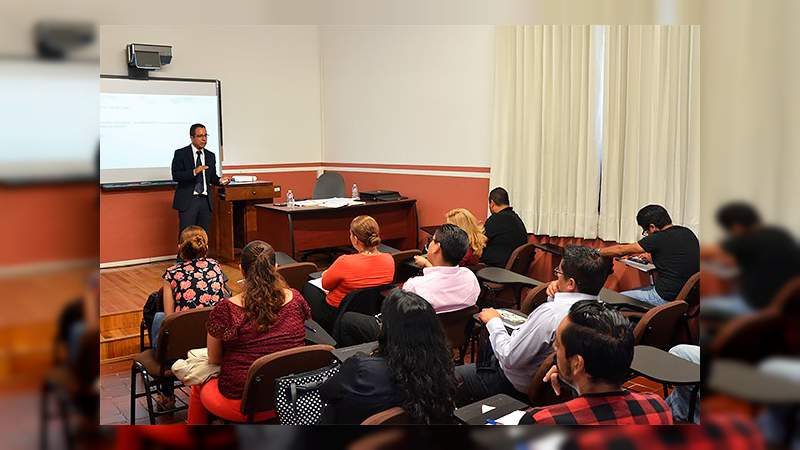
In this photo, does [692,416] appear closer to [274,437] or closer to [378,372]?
[378,372]

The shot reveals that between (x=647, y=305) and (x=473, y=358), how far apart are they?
1.11 m

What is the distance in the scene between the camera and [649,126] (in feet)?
17.0

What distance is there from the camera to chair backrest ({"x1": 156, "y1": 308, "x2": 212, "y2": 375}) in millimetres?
3205

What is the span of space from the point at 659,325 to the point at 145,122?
590 centimetres

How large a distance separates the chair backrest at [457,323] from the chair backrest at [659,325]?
82cm

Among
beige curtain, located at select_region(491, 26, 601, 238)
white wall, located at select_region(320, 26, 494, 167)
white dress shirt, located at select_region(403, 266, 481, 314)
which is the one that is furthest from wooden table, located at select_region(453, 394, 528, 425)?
white wall, located at select_region(320, 26, 494, 167)

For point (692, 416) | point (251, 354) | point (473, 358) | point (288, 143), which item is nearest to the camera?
point (692, 416)

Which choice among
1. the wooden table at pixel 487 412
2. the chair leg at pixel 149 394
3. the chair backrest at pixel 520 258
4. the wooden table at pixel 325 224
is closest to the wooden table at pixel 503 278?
the chair backrest at pixel 520 258

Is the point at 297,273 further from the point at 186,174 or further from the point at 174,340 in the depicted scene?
the point at 186,174

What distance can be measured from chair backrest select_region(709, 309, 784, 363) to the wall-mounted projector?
6.30 meters

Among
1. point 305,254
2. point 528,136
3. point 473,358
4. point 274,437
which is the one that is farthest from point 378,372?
point 305,254

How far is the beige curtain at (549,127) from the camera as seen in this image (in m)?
5.59

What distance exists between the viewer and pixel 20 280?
2.28 metres

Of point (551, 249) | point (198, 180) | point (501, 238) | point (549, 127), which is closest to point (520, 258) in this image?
point (501, 238)
